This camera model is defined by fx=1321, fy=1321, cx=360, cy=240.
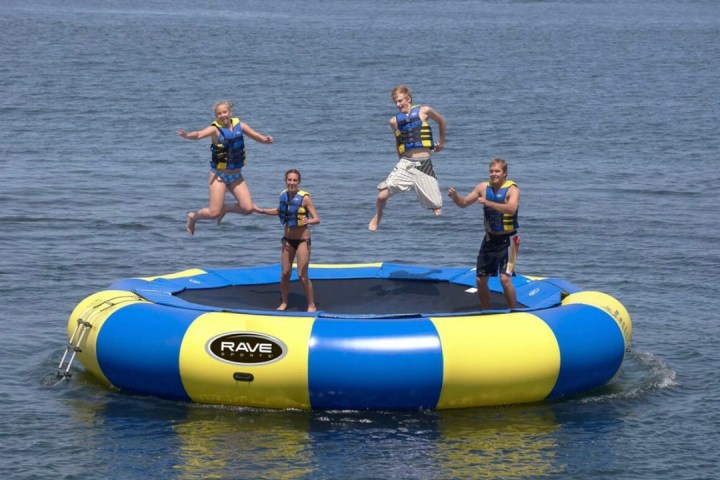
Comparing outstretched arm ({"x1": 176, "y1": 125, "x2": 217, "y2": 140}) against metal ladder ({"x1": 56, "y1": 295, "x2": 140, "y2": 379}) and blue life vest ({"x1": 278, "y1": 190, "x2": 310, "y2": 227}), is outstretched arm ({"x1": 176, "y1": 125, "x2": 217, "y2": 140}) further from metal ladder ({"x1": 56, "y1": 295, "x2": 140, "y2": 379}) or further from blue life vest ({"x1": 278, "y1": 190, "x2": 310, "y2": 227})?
metal ladder ({"x1": 56, "y1": 295, "x2": 140, "y2": 379})

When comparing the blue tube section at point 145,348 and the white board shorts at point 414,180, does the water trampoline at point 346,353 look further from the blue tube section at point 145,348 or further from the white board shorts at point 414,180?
the white board shorts at point 414,180

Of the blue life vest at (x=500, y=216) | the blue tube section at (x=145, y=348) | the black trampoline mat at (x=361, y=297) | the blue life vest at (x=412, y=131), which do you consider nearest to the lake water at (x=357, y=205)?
the blue tube section at (x=145, y=348)

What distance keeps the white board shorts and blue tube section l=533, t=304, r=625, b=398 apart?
215cm

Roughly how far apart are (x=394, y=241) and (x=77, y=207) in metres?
6.48

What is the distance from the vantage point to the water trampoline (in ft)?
43.5

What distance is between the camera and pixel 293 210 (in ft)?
48.5

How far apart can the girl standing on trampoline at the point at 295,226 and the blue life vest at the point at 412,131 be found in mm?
1424

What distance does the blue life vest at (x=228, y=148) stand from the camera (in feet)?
49.5

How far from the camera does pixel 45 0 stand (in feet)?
287

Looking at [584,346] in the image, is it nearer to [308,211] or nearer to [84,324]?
[308,211]

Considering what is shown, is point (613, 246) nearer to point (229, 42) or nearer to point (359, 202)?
point (359, 202)

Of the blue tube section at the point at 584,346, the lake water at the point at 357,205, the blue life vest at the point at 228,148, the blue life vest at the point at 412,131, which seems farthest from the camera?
the blue life vest at the point at 412,131

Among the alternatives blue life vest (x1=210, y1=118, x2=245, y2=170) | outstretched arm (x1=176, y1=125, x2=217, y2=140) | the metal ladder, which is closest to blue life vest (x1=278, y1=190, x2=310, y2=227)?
blue life vest (x1=210, y1=118, x2=245, y2=170)

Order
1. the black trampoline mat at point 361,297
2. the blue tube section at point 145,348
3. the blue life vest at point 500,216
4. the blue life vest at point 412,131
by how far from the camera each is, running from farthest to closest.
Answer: the black trampoline mat at point 361,297, the blue life vest at point 412,131, the blue life vest at point 500,216, the blue tube section at point 145,348
